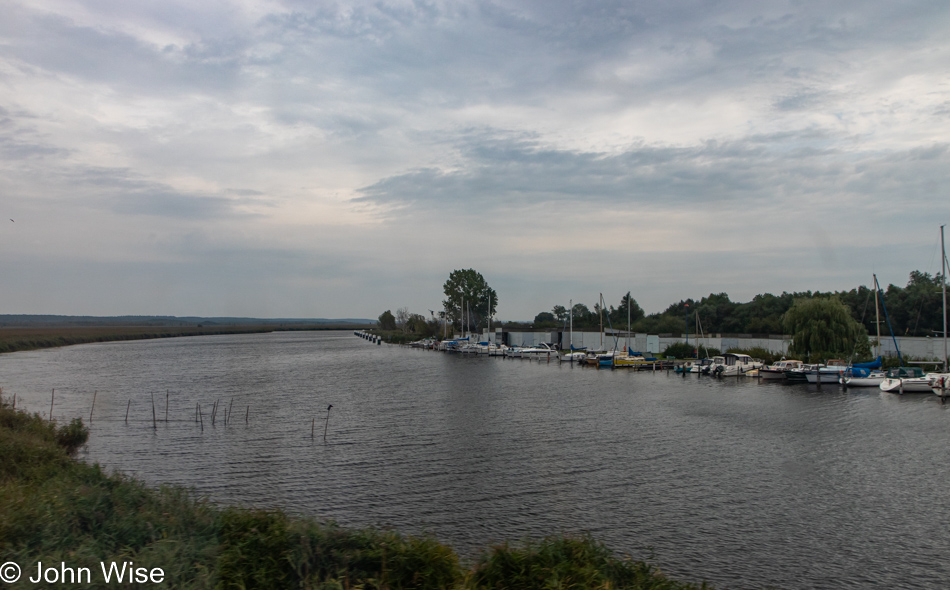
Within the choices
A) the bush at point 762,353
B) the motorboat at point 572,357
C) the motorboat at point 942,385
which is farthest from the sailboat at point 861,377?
the motorboat at point 572,357

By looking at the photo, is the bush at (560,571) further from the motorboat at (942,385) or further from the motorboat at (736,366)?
the motorboat at (736,366)

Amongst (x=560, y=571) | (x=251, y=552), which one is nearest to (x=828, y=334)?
(x=560, y=571)

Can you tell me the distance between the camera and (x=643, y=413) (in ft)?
138

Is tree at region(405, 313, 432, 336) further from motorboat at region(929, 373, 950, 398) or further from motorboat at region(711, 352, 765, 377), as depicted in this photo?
motorboat at region(929, 373, 950, 398)

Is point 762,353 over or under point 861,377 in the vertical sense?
over

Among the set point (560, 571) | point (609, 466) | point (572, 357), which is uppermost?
point (572, 357)

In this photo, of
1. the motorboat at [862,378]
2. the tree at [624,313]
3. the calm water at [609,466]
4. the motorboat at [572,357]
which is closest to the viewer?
the calm water at [609,466]

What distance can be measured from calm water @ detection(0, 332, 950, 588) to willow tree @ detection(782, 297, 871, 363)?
1592cm

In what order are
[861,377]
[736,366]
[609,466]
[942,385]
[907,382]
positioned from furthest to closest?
[736,366], [861,377], [907,382], [942,385], [609,466]

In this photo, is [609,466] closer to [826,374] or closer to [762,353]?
[826,374]

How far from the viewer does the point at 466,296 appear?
165500 millimetres

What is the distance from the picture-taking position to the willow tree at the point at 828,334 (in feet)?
225

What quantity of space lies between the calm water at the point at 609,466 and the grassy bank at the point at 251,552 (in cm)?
540

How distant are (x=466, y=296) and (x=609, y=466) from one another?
139300 millimetres
